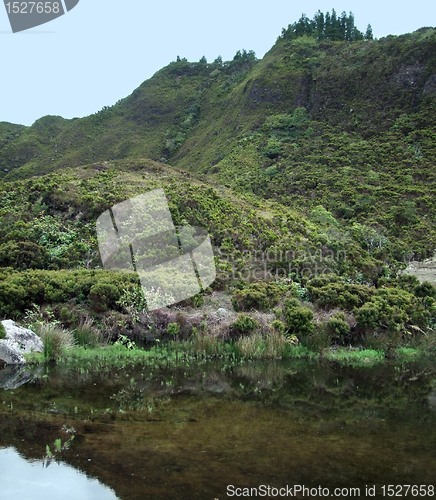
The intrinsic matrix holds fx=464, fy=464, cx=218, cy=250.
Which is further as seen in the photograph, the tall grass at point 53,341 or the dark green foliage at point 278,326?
the dark green foliage at point 278,326

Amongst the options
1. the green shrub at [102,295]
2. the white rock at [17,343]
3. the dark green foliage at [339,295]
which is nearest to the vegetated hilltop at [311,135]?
the dark green foliage at [339,295]

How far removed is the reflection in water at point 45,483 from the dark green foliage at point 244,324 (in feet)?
27.0

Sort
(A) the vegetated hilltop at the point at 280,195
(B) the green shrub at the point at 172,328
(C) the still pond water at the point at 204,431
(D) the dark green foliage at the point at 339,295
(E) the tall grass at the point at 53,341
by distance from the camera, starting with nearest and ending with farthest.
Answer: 1. (C) the still pond water at the point at 204,431
2. (E) the tall grass at the point at 53,341
3. (B) the green shrub at the point at 172,328
4. (A) the vegetated hilltop at the point at 280,195
5. (D) the dark green foliage at the point at 339,295

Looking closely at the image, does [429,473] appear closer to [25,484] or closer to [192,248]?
[25,484]

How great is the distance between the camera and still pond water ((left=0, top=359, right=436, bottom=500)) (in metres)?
6.25

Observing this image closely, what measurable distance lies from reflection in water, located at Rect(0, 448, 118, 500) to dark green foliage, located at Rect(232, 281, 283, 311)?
10.1 meters

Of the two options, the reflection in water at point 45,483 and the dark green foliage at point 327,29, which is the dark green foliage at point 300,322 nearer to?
the reflection in water at point 45,483

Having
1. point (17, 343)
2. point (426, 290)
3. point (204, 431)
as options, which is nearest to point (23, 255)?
point (17, 343)

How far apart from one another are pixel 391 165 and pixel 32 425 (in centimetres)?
3733

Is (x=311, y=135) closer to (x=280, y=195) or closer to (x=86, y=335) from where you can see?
(x=280, y=195)

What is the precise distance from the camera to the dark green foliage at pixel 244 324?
562 inches

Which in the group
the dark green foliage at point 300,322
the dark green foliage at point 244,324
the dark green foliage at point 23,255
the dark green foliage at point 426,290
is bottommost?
the dark green foliage at point 426,290

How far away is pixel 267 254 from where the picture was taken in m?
21.4

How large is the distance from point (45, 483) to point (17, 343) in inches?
284
